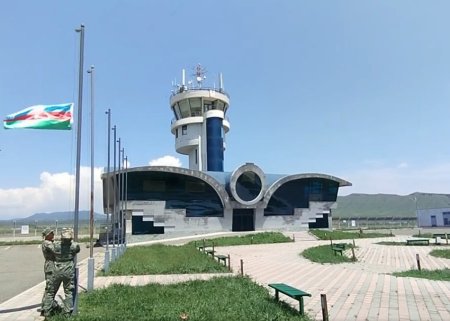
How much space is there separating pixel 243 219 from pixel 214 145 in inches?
435

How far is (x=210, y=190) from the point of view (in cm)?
4853

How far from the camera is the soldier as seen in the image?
8984mm

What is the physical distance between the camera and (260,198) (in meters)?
49.2

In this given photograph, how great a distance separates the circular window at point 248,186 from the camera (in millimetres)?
49125

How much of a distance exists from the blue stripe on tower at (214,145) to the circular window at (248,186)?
6.64 meters

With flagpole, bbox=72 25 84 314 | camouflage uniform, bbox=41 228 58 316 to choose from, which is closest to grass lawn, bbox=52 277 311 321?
camouflage uniform, bbox=41 228 58 316

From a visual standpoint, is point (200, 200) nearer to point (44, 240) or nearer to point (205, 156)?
point (205, 156)

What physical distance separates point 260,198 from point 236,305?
40175mm

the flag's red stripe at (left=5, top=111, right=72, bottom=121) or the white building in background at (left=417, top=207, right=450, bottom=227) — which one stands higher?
the flag's red stripe at (left=5, top=111, right=72, bottom=121)

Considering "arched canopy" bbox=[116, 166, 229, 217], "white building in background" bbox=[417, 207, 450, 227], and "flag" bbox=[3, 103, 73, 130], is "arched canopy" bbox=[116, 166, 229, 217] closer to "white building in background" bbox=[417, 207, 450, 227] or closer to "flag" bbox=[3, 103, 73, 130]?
"flag" bbox=[3, 103, 73, 130]

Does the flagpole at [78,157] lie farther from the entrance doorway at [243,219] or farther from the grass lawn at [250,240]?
the entrance doorway at [243,219]

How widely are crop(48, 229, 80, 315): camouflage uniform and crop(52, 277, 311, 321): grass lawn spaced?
417mm

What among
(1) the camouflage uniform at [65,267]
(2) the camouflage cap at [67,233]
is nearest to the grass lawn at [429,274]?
(1) the camouflage uniform at [65,267]

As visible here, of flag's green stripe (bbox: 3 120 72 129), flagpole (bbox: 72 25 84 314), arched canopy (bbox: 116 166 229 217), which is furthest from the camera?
arched canopy (bbox: 116 166 229 217)
